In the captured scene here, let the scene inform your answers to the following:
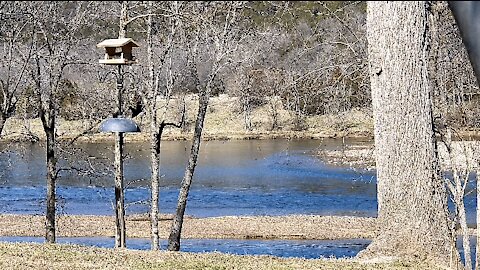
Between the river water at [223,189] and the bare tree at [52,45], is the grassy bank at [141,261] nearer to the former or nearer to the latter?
the bare tree at [52,45]

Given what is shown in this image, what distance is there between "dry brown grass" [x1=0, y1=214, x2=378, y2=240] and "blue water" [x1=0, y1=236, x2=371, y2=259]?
0.94 ft

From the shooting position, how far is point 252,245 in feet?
54.4

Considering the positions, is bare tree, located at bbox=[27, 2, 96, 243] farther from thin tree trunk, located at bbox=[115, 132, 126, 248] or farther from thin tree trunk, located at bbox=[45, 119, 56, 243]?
thin tree trunk, located at bbox=[115, 132, 126, 248]

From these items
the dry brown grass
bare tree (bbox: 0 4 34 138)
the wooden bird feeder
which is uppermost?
bare tree (bbox: 0 4 34 138)

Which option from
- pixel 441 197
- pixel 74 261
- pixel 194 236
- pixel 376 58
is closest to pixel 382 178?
pixel 441 197

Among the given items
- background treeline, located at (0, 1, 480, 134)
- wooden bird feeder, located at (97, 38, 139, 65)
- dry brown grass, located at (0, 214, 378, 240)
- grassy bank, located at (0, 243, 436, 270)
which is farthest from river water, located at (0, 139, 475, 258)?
grassy bank, located at (0, 243, 436, 270)

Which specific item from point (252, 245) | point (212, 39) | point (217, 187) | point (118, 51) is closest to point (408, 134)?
point (118, 51)

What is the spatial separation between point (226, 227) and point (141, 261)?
1153 cm

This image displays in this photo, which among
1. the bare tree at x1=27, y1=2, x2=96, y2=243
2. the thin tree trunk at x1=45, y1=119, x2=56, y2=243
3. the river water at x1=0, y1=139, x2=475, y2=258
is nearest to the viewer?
the bare tree at x1=27, y1=2, x2=96, y2=243

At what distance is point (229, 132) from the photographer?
39625mm

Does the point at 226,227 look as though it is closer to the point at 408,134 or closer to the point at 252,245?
the point at 252,245

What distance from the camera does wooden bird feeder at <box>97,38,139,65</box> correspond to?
373 inches

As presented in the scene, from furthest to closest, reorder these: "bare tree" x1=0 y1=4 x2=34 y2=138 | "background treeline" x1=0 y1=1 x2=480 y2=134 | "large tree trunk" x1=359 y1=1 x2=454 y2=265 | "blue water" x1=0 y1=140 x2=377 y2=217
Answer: "blue water" x1=0 y1=140 x2=377 y2=217 → "bare tree" x1=0 y1=4 x2=34 y2=138 → "background treeline" x1=0 y1=1 x2=480 y2=134 → "large tree trunk" x1=359 y1=1 x2=454 y2=265

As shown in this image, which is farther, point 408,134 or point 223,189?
point 223,189
